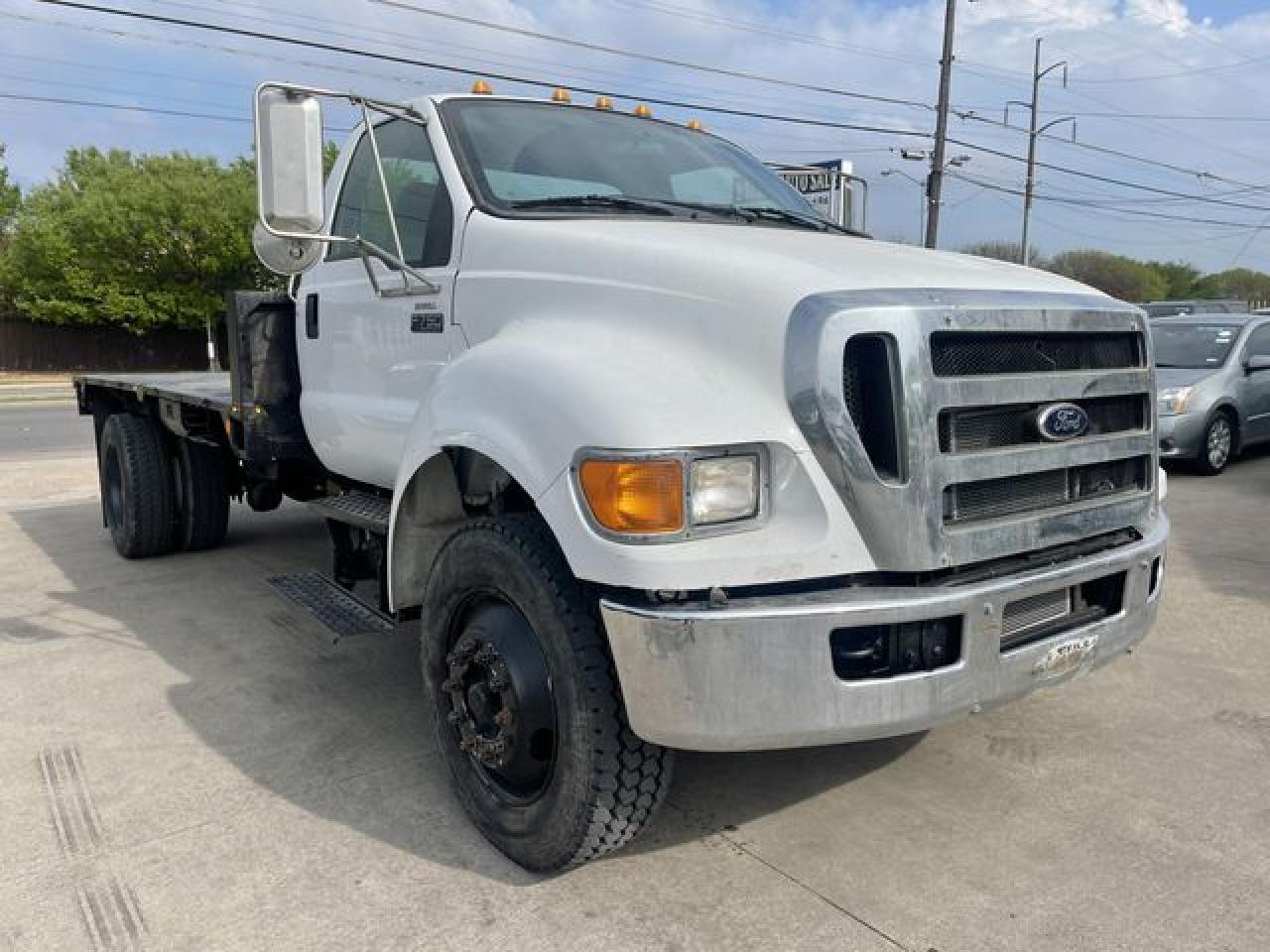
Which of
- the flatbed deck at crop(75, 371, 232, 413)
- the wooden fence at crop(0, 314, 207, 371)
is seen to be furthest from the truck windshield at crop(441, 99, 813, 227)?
the wooden fence at crop(0, 314, 207, 371)

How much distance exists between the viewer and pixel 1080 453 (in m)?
2.88

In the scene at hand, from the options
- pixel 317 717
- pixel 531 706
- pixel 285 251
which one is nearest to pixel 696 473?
pixel 531 706

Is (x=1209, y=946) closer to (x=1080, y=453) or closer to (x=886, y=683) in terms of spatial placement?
(x=886, y=683)

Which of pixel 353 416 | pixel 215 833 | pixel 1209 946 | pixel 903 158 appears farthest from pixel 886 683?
pixel 903 158

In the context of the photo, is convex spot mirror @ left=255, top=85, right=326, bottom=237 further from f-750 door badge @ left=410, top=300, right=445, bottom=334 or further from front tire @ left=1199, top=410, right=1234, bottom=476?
front tire @ left=1199, top=410, right=1234, bottom=476

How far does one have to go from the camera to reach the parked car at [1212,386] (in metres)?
9.96

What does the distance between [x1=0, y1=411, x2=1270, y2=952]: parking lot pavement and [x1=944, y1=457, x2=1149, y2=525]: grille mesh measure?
1.01 metres

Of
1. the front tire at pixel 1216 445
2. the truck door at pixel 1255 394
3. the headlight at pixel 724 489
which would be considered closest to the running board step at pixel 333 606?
the headlight at pixel 724 489

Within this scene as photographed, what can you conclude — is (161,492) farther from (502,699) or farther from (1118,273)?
(1118,273)

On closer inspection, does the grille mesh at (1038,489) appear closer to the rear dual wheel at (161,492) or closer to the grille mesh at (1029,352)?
the grille mesh at (1029,352)

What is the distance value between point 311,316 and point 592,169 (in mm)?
1545

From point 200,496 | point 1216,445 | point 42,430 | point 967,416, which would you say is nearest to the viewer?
point 967,416

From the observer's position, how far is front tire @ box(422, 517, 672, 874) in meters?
2.58

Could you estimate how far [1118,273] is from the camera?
73250mm
